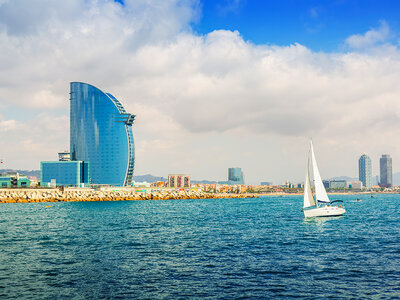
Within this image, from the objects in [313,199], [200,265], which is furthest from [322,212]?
[200,265]

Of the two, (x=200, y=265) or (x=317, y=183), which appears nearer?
(x=200, y=265)

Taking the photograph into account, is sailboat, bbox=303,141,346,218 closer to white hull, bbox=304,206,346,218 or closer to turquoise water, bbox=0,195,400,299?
white hull, bbox=304,206,346,218

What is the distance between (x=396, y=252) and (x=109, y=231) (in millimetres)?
44324

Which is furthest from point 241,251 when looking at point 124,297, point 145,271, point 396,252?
point 124,297

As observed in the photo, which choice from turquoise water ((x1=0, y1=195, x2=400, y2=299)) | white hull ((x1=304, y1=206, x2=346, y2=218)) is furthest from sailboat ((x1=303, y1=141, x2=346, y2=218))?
turquoise water ((x1=0, y1=195, x2=400, y2=299))

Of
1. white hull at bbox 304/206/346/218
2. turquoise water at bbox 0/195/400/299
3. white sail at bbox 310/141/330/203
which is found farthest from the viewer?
white sail at bbox 310/141/330/203

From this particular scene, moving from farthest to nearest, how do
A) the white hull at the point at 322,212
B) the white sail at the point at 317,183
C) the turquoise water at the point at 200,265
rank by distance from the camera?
the white sail at the point at 317,183, the white hull at the point at 322,212, the turquoise water at the point at 200,265

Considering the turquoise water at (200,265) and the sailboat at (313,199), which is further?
the sailboat at (313,199)

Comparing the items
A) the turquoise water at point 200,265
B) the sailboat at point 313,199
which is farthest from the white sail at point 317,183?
the turquoise water at point 200,265

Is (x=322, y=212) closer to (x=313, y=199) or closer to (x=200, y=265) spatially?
(x=313, y=199)

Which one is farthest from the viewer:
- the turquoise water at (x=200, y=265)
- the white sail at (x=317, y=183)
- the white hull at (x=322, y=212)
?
the white sail at (x=317, y=183)

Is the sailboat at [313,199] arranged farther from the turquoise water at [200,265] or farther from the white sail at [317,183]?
the turquoise water at [200,265]

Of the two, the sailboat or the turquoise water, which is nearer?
the turquoise water

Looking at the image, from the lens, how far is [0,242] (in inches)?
2156
